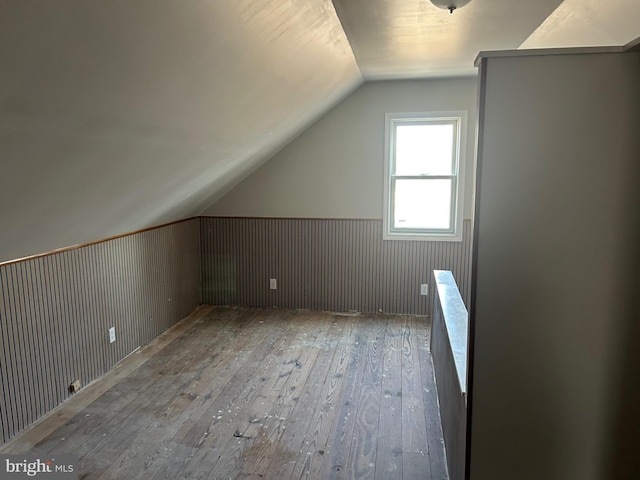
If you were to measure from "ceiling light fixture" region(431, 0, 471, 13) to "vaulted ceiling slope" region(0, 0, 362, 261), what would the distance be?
20.1 inches

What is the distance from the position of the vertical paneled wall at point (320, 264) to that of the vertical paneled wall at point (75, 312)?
0.65m

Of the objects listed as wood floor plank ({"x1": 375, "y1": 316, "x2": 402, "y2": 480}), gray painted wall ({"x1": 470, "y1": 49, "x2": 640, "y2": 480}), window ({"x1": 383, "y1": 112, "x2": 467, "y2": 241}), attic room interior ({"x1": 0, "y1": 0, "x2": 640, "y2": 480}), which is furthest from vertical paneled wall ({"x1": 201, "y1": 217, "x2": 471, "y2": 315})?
gray painted wall ({"x1": 470, "y1": 49, "x2": 640, "y2": 480})

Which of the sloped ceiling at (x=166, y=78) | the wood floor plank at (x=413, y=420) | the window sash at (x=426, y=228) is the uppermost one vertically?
the sloped ceiling at (x=166, y=78)

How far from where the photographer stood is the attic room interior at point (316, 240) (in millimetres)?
1306

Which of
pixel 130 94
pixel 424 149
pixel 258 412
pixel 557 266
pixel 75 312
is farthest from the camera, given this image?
pixel 424 149

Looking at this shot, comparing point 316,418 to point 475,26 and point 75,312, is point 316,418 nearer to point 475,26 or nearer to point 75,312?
point 75,312

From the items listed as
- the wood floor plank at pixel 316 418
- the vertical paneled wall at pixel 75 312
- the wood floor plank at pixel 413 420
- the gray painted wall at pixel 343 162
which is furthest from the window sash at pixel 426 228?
the vertical paneled wall at pixel 75 312

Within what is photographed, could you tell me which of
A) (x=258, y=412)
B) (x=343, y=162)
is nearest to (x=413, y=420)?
(x=258, y=412)

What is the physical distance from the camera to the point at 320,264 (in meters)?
4.66

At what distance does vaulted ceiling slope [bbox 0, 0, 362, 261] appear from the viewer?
1145 mm

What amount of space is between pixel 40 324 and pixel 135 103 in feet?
5.39

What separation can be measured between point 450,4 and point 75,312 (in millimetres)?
2767

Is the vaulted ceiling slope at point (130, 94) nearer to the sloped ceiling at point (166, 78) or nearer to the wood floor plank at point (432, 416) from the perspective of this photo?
the sloped ceiling at point (166, 78)

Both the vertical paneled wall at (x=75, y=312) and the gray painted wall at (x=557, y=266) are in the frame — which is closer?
the gray painted wall at (x=557, y=266)
